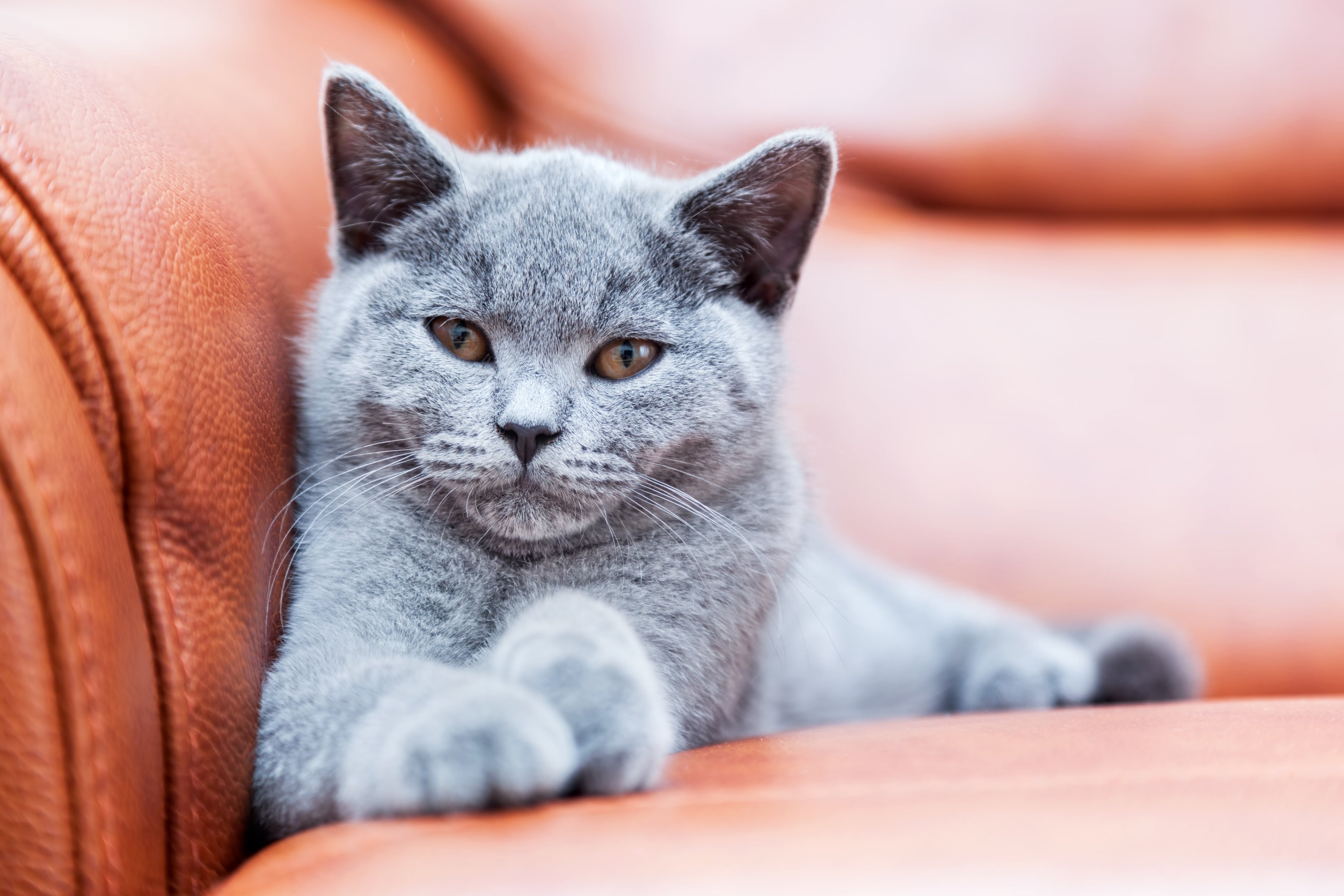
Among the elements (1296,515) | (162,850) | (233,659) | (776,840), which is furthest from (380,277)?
(1296,515)

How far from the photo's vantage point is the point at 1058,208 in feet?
5.62

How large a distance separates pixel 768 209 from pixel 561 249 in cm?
21

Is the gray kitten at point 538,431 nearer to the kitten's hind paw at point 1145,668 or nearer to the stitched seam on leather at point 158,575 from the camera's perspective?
the stitched seam on leather at point 158,575

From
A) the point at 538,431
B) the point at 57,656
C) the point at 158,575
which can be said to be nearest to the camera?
the point at 57,656

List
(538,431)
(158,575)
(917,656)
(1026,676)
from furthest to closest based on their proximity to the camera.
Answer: (917,656)
(1026,676)
(538,431)
(158,575)

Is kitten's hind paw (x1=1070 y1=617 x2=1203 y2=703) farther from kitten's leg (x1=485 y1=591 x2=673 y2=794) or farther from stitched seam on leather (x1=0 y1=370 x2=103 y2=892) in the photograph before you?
stitched seam on leather (x1=0 y1=370 x2=103 y2=892)

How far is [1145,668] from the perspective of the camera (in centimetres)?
128

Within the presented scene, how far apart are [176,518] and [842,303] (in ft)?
3.82

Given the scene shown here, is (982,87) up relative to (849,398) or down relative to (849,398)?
up

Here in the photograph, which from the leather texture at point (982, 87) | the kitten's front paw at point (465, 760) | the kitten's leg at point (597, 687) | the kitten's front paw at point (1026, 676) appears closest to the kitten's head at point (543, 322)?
the kitten's leg at point (597, 687)

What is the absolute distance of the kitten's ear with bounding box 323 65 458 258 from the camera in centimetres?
97

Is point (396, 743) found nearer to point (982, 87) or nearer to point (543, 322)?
point (543, 322)

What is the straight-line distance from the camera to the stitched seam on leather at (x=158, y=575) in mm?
661

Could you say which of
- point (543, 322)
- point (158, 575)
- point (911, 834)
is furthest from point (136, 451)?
point (911, 834)
